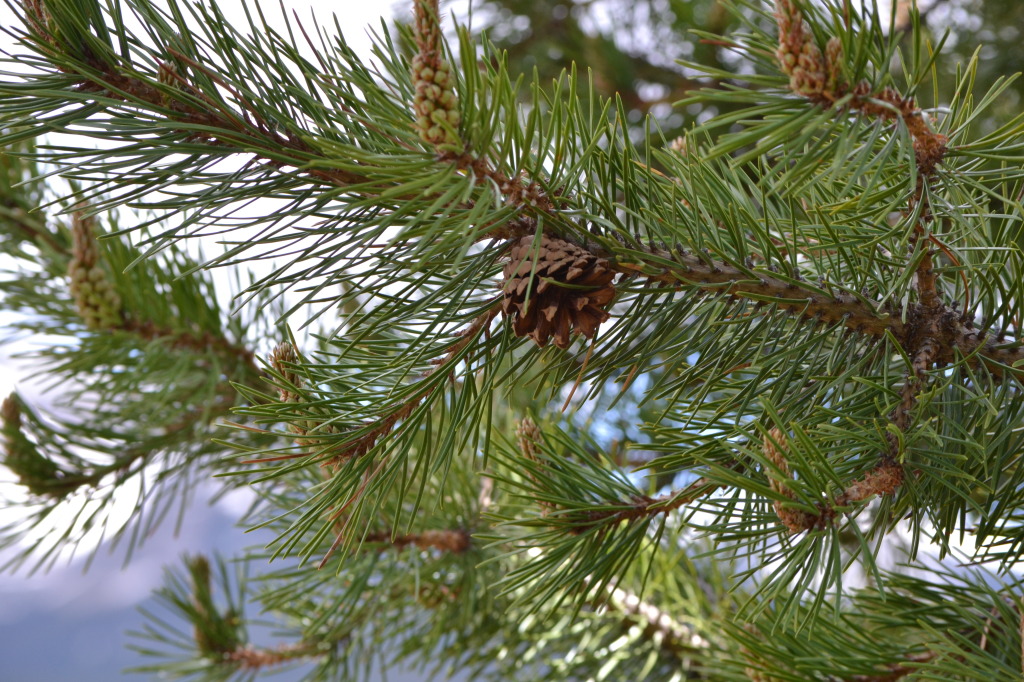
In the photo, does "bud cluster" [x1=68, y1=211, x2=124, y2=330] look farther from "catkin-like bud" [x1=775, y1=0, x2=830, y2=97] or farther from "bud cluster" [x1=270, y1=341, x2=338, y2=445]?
"catkin-like bud" [x1=775, y1=0, x2=830, y2=97]

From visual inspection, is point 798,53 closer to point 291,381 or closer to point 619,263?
point 619,263

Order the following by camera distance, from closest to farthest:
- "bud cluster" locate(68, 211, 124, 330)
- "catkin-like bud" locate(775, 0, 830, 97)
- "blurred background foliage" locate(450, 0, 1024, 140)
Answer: "catkin-like bud" locate(775, 0, 830, 97)
"bud cluster" locate(68, 211, 124, 330)
"blurred background foliage" locate(450, 0, 1024, 140)

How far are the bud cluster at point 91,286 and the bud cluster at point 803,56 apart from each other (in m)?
0.46

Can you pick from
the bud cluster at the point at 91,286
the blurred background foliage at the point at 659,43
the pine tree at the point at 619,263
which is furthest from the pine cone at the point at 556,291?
the blurred background foliage at the point at 659,43

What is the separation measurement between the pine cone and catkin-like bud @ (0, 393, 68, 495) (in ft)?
1.50

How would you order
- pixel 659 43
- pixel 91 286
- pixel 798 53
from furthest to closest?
pixel 659 43, pixel 91 286, pixel 798 53

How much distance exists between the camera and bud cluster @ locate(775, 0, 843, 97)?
0.22m

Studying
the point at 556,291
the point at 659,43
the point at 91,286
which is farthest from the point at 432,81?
the point at 659,43

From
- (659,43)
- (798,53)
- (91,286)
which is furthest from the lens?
(659,43)

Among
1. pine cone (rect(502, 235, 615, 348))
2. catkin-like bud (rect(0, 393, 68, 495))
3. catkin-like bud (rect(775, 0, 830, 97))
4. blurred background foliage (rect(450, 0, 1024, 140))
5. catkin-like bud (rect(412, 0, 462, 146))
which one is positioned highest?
blurred background foliage (rect(450, 0, 1024, 140))

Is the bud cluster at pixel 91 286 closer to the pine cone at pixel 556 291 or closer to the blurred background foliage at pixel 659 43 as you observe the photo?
the pine cone at pixel 556 291

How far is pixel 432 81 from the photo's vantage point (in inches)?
9.3

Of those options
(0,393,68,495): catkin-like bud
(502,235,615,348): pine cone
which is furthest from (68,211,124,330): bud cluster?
Result: (502,235,615,348): pine cone

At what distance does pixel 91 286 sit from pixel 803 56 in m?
0.48
